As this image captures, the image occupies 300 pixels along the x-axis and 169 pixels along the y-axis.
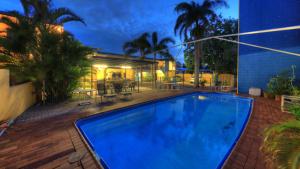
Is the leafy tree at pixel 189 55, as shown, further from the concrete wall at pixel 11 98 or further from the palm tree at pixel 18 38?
the concrete wall at pixel 11 98

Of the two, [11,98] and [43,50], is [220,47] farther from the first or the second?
[11,98]

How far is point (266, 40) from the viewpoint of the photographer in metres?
9.93

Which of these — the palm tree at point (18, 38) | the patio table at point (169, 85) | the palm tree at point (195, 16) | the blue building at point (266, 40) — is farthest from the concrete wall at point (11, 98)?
the blue building at point (266, 40)

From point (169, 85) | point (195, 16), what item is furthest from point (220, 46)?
point (169, 85)

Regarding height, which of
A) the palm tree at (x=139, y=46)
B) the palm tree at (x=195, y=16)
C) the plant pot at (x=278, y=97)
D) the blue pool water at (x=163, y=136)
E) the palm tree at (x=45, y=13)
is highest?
the palm tree at (x=195, y=16)

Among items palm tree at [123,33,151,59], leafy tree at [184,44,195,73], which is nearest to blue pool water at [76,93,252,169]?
leafy tree at [184,44,195,73]

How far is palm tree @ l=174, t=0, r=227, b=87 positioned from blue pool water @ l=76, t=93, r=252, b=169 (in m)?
8.34

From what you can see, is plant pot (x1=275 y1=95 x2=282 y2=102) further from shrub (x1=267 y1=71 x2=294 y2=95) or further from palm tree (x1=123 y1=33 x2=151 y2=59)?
palm tree (x1=123 y1=33 x2=151 y2=59)

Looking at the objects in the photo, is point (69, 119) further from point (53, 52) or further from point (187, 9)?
point (187, 9)

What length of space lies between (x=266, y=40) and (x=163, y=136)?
33.5 ft

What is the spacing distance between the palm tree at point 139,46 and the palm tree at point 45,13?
405 inches

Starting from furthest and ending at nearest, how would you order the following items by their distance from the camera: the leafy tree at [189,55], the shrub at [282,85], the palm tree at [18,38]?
the leafy tree at [189,55], the shrub at [282,85], the palm tree at [18,38]

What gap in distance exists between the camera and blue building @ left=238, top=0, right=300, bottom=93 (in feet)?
30.0

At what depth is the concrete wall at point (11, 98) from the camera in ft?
15.5
